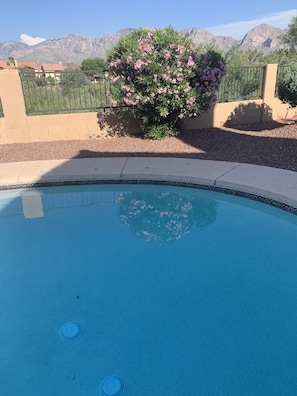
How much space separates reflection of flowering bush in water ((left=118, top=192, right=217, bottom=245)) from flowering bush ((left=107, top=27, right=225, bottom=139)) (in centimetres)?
307

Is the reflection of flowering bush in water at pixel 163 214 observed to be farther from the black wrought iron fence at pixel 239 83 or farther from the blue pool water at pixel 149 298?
the black wrought iron fence at pixel 239 83

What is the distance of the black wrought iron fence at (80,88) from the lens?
364 inches

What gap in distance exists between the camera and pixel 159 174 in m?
6.60

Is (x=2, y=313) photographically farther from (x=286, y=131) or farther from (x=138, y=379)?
(x=286, y=131)

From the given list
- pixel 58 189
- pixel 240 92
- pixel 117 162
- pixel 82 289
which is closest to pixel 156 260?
pixel 82 289

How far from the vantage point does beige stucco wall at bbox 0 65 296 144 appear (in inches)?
349

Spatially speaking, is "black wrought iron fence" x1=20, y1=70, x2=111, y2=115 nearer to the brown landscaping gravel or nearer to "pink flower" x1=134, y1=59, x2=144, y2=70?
the brown landscaping gravel

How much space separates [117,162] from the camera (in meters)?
7.44

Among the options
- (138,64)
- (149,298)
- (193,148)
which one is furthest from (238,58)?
(149,298)

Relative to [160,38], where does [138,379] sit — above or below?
below

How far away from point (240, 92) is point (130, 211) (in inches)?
291

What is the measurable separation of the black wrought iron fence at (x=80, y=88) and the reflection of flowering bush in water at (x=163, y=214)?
398cm

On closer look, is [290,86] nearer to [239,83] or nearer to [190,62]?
[239,83]

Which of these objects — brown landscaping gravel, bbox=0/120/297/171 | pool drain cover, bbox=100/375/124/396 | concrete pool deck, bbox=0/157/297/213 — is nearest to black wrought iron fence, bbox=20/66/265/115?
brown landscaping gravel, bbox=0/120/297/171
